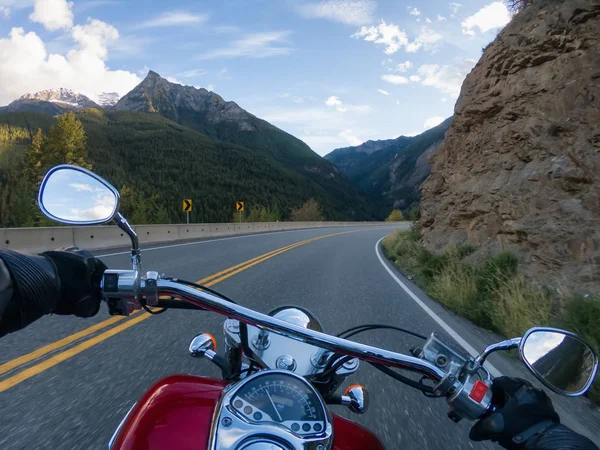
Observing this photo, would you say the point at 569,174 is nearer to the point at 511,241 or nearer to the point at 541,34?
the point at 511,241

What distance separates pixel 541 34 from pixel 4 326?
15.8 m

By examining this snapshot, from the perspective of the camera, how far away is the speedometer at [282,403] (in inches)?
53.6

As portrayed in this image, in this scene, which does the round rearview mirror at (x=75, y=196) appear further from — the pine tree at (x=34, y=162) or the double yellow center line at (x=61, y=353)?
the pine tree at (x=34, y=162)

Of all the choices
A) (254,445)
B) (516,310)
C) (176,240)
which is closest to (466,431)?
(254,445)

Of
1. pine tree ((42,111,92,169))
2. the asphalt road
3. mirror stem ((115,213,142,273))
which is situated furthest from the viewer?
pine tree ((42,111,92,169))

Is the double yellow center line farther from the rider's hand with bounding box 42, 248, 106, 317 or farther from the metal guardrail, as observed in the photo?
the metal guardrail

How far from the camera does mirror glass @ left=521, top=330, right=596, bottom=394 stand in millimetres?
1640

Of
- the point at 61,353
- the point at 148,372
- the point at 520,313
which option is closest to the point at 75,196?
the point at 148,372

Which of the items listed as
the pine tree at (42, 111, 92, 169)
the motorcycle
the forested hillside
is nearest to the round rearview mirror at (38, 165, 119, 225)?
the motorcycle

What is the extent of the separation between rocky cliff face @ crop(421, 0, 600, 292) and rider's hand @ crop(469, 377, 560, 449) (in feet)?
24.6

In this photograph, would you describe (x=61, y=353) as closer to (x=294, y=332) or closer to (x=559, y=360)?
(x=294, y=332)

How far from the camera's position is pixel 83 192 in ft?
6.28

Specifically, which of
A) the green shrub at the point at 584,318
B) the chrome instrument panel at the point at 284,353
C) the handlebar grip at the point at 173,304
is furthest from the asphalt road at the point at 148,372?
the handlebar grip at the point at 173,304

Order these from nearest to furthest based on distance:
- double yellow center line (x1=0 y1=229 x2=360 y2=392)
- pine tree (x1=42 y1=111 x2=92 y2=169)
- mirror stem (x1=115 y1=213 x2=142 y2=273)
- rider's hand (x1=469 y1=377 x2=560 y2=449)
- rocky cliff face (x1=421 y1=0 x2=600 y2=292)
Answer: rider's hand (x1=469 y1=377 x2=560 y2=449) < mirror stem (x1=115 y1=213 x2=142 y2=273) < double yellow center line (x1=0 y1=229 x2=360 y2=392) < rocky cliff face (x1=421 y1=0 x2=600 y2=292) < pine tree (x1=42 y1=111 x2=92 y2=169)
